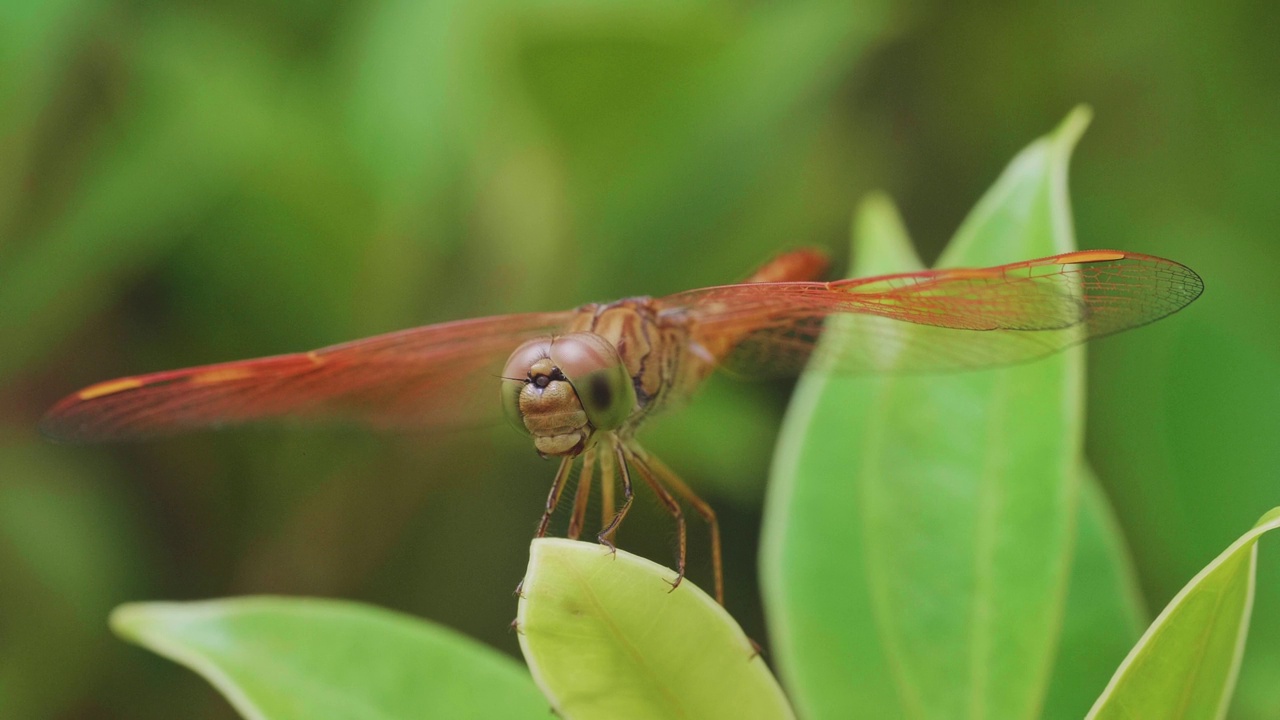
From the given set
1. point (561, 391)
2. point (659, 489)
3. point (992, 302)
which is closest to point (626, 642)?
point (561, 391)

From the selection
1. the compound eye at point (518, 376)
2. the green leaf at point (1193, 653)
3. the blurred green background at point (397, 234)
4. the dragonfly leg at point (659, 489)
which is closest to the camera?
the green leaf at point (1193, 653)

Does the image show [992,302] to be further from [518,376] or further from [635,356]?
[518,376]

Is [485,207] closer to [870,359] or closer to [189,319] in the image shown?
[189,319]

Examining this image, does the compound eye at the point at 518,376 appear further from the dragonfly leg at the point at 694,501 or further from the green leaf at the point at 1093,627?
the green leaf at the point at 1093,627

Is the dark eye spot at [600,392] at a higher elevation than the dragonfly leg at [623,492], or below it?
higher

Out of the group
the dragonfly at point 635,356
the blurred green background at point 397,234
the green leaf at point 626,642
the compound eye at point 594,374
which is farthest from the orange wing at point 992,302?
the blurred green background at point 397,234

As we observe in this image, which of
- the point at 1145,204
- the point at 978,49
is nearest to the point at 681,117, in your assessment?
the point at 978,49
